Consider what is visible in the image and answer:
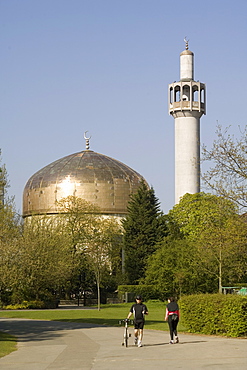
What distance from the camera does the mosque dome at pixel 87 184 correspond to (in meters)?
86.3

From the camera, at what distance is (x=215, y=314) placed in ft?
80.3

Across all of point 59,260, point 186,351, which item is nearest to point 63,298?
point 59,260

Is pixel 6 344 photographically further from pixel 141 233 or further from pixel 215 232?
pixel 141 233

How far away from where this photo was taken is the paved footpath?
15383mm

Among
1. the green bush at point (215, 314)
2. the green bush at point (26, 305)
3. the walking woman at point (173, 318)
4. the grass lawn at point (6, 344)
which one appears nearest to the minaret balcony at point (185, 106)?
the green bush at point (26, 305)

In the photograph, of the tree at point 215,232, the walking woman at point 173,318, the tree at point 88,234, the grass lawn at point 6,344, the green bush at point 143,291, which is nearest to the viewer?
the grass lawn at point 6,344

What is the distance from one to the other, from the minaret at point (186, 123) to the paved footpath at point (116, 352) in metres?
51.9

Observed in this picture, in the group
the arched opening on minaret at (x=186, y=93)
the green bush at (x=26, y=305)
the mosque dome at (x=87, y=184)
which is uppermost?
the arched opening on minaret at (x=186, y=93)

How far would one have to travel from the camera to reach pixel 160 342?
853 inches

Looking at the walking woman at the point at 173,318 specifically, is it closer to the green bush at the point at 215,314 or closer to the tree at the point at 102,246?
the green bush at the point at 215,314

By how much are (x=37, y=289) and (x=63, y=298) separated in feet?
49.8

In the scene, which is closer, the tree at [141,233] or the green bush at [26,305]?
the green bush at [26,305]

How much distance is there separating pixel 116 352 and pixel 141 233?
4974 cm

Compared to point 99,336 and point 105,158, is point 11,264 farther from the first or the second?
point 105,158
